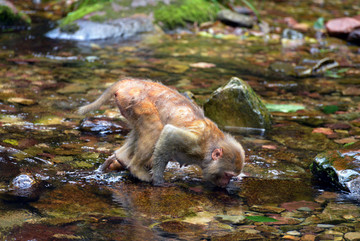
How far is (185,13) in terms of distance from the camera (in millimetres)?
13711

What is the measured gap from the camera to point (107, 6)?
516 inches

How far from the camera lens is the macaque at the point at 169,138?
4.76 metres

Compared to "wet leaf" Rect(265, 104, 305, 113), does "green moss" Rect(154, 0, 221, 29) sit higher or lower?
higher

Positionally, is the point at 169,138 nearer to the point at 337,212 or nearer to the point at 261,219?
the point at 261,219

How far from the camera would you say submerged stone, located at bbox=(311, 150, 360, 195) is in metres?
4.86

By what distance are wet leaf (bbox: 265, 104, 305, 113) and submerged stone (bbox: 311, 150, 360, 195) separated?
2.45 m

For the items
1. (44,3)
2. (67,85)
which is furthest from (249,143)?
(44,3)

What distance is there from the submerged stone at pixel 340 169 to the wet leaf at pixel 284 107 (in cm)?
245

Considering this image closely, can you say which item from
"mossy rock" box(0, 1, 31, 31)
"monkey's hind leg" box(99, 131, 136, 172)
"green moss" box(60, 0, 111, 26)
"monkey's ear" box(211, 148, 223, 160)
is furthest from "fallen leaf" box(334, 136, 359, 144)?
"mossy rock" box(0, 1, 31, 31)

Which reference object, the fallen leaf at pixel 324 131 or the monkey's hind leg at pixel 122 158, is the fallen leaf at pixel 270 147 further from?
the monkey's hind leg at pixel 122 158

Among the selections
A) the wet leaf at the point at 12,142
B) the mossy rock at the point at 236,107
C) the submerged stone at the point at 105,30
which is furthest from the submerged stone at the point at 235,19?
the wet leaf at the point at 12,142

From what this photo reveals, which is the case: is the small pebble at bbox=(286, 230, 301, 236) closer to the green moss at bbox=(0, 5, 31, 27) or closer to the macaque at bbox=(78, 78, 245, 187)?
the macaque at bbox=(78, 78, 245, 187)

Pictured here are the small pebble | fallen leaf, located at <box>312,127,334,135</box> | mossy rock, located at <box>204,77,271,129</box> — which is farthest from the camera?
mossy rock, located at <box>204,77,271,129</box>

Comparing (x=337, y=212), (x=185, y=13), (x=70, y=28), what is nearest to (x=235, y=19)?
(x=185, y=13)
